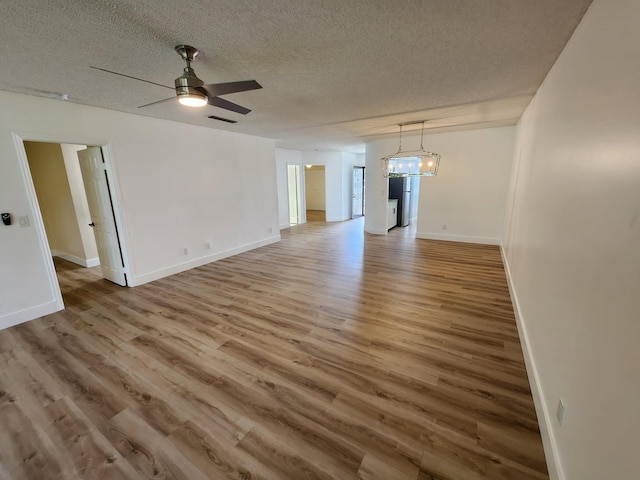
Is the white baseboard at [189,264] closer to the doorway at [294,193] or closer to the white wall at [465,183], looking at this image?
the doorway at [294,193]

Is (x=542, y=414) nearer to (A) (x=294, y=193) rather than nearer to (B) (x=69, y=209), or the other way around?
(B) (x=69, y=209)

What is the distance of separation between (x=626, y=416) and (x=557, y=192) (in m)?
1.47

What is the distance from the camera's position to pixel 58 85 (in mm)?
2648

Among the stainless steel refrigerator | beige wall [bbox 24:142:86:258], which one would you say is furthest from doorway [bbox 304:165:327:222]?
beige wall [bbox 24:142:86:258]

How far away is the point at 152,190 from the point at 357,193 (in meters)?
7.87

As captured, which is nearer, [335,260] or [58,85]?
[58,85]

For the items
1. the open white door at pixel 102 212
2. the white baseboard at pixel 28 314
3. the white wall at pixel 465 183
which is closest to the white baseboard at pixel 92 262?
the open white door at pixel 102 212

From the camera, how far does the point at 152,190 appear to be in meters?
4.12

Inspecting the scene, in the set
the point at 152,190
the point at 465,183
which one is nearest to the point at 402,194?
the point at 465,183

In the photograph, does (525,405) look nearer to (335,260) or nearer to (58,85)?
(335,260)

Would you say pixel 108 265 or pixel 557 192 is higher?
pixel 557 192

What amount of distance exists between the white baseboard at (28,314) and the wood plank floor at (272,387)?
0.11 metres

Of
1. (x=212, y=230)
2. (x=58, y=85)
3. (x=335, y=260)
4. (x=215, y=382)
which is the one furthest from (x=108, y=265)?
(x=335, y=260)

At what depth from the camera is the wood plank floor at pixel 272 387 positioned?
4.85ft
